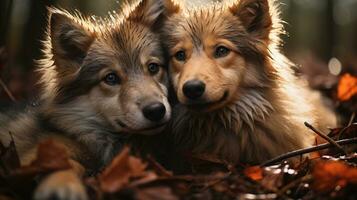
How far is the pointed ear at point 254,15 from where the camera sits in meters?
4.59

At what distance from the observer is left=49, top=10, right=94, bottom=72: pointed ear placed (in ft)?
14.3

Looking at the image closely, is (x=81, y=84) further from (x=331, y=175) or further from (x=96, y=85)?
(x=331, y=175)

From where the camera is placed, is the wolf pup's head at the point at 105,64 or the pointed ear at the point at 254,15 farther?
the pointed ear at the point at 254,15

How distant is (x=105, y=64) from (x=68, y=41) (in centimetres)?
39

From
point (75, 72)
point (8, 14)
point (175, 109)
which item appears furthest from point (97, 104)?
point (8, 14)

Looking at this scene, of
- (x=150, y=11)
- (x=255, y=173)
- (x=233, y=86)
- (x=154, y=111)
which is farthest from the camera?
(x=150, y=11)

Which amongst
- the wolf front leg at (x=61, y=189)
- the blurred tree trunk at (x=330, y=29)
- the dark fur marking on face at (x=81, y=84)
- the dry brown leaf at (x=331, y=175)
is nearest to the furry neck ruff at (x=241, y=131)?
the dark fur marking on face at (x=81, y=84)

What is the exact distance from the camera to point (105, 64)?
438 centimetres

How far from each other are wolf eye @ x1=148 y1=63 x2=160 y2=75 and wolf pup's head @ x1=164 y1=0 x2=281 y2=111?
0.12 metres

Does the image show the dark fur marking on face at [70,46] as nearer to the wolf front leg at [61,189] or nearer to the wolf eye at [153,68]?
the wolf eye at [153,68]

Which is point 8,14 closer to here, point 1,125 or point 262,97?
point 1,125

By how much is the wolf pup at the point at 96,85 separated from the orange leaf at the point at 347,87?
2115 mm

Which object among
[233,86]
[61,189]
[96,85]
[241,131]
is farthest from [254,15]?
[61,189]

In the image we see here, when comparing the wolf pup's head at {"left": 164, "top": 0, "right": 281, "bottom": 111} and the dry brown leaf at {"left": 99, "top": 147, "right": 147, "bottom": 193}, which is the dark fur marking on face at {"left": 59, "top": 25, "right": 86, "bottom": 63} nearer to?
the wolf pup's head at {"left": 164, "top": 0, "right": 281, "bottom": 111}
